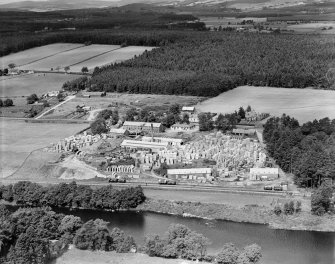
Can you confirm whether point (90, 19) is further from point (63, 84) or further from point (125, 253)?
point (125, 253)

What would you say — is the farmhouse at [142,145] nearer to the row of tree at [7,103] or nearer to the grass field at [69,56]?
the row of tree at [7,103]

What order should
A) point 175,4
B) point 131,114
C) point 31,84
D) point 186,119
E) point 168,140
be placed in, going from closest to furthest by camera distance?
point 168,140 → point 186,119 → point 131,114 → point 31,84 → point 175,4

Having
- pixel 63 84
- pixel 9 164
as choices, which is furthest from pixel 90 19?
pixel 9 164

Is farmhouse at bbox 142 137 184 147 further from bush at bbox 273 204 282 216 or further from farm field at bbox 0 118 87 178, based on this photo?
bush at bbox 273 204 282 216

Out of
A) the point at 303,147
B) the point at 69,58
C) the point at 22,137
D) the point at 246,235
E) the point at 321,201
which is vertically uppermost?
the point at 69,58

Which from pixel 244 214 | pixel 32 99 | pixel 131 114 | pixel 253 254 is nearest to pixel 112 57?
pixel 32 99

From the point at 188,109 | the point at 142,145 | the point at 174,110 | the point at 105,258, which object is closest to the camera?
the point at 105,258

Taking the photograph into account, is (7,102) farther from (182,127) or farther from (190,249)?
(190,249)
